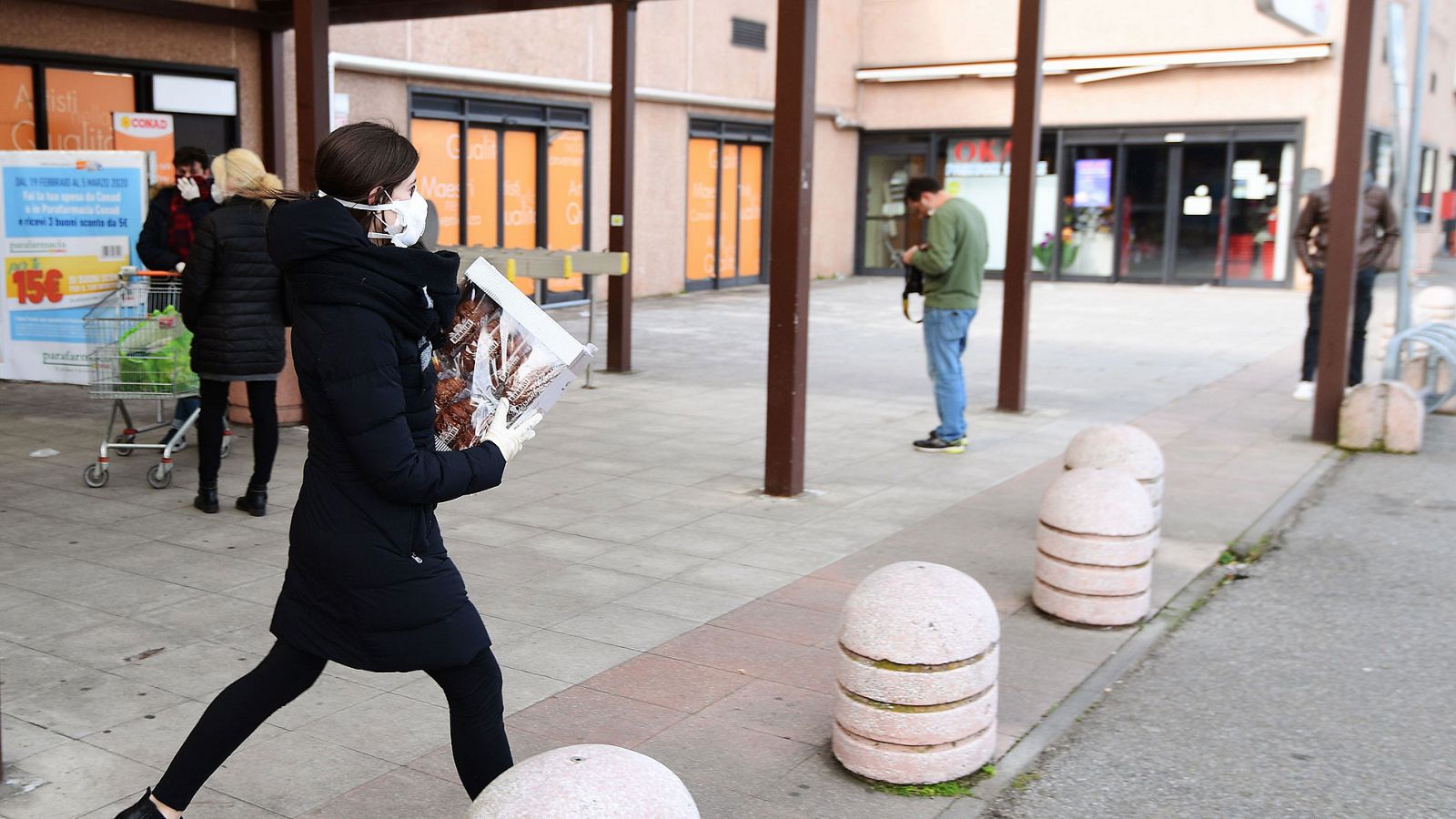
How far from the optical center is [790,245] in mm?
7672

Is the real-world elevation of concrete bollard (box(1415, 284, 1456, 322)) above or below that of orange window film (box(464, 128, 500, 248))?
below

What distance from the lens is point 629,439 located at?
374 inches

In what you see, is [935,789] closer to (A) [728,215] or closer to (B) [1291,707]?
(B) [1291,707]

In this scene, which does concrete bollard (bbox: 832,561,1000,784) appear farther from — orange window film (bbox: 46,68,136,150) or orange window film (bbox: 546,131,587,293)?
orange window film (bbox: 546,131,587,293)

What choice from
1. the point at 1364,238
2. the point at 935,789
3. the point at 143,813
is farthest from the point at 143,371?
the point at 1364,238

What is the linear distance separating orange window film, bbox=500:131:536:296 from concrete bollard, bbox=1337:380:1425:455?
37.9 ft

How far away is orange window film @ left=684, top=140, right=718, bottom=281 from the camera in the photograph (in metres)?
22.0

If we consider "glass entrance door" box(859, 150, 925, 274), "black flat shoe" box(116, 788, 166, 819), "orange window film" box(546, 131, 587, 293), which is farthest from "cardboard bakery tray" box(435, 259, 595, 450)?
"glass entrance door" box(859, 150, 925, 274)

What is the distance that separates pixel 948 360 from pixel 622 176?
5003 mm

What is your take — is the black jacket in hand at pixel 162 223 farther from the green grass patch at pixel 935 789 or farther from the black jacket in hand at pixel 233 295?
the green grass patch at pixel 935 789

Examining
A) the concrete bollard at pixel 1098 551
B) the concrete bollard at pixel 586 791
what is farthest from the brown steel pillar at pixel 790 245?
the concrete bollard at pixel 586 791

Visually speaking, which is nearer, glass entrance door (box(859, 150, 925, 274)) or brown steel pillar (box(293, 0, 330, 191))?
brown steel pillar (box(293, 0, 330, 191))

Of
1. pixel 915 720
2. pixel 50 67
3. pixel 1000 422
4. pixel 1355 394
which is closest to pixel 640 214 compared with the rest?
pixel 50 67

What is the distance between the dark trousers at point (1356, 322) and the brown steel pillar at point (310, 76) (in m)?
7.60
